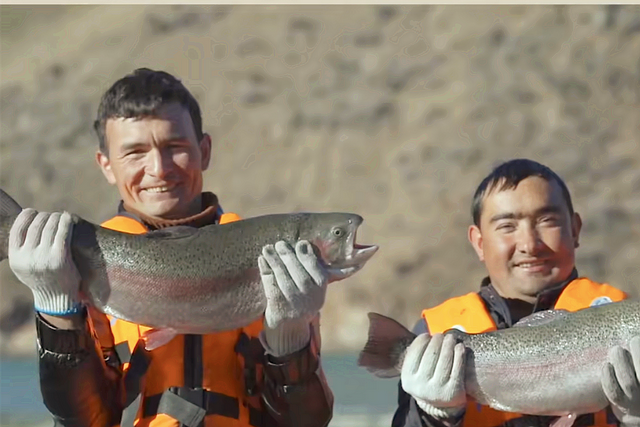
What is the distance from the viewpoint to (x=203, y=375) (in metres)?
5.16

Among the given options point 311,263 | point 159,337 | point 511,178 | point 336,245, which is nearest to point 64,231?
point 159,337

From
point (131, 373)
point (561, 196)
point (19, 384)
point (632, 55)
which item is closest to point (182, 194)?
point (131, 373)

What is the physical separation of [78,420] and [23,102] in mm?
48132

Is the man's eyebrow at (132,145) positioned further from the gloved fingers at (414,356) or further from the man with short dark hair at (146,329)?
the gloved fingers at (414,356)

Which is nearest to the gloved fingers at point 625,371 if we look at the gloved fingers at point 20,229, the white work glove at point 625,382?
the white work glove at point 625,382

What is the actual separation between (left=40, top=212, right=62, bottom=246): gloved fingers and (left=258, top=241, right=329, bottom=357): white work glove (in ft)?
2.84

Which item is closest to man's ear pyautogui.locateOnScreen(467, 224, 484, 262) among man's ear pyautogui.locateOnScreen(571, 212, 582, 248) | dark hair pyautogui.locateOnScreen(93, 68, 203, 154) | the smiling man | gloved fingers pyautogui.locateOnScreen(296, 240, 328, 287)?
the smiling man

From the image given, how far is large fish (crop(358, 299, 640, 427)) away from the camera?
4.95m

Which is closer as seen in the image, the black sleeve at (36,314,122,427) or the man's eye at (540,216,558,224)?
the black sleeve at (36,314,122,427)

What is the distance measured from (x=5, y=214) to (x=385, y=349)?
5.72 ft

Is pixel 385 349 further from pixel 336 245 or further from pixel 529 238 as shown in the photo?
pixel 529 238

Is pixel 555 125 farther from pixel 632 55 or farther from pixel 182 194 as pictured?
pixel 182 194

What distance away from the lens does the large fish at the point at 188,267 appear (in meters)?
4.88

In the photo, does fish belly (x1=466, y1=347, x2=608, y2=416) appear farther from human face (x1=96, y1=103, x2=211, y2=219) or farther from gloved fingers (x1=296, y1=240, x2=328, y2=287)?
A: human face (x1=96, y1=103, x2=211, y2=219)
